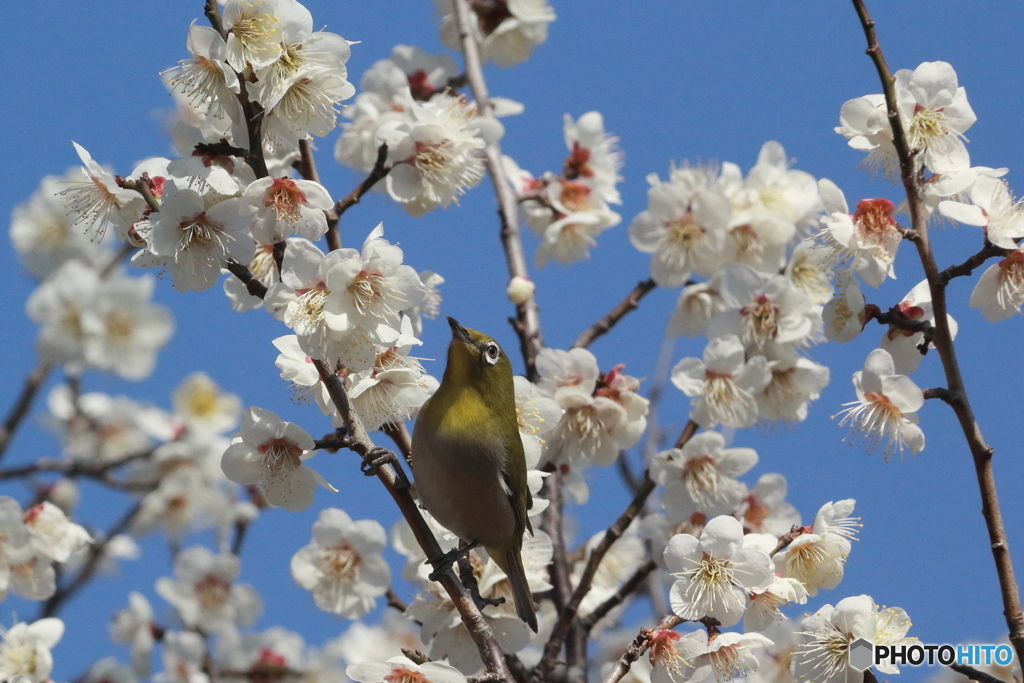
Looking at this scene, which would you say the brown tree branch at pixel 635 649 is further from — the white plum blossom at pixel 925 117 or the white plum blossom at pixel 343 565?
the white plum blossom at pixel 925 117

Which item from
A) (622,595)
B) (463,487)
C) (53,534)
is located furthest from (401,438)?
(53,534)

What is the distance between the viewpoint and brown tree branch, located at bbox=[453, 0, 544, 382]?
4.36 meters

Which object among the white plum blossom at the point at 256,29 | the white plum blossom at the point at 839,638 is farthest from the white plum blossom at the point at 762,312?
the white plum blossom at the point at 256,29

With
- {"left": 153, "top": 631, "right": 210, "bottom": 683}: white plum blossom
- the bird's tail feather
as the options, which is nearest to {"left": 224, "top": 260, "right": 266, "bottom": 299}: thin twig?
the bird's tail feather

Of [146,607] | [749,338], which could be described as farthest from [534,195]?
[146,607]

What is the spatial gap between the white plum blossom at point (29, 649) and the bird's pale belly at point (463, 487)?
5.21 ft

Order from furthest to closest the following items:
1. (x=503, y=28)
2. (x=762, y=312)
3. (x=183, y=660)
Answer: (x=183, y=660)
(x=503, y=28)
(x=762, y=312)

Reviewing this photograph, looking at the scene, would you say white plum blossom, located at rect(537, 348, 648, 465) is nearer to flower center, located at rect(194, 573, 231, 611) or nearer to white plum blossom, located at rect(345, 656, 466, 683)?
white plum blossom, located at rect(345, 656, 466, 683)

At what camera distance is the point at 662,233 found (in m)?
4.34

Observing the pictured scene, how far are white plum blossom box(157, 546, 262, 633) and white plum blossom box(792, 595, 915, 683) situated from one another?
155 inches

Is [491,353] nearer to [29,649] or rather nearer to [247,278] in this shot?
[247,278]

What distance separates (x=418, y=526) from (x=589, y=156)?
2748 mm

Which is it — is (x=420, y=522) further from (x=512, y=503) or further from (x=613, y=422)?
(x=613, y=422)

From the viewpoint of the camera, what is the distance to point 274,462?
2.90m
